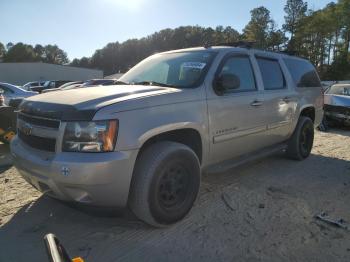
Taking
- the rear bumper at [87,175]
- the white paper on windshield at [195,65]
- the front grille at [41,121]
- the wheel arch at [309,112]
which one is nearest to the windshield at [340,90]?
the wheel arch at [309,112]

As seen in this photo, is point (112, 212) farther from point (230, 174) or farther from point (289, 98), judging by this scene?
point (289, 98)

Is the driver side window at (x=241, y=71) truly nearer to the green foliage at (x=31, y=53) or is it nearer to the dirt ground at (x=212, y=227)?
the dirt ground at (x=212, y=227)

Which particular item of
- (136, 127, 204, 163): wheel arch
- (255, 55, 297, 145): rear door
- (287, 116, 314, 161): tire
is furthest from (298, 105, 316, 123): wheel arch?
(136, 127, 204, 163): wheel arch

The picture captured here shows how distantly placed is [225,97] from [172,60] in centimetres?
87

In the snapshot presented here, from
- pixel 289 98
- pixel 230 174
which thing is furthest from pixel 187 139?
pixel 289 98

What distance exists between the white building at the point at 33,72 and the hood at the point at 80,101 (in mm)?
47840

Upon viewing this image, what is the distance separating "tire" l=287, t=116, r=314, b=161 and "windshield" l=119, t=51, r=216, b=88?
256 cm

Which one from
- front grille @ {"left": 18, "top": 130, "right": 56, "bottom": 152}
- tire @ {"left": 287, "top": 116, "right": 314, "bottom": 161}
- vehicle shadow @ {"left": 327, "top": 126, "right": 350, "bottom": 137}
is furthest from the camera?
vehicle shadow @ {"left": 327, "top": 126, "right": 350, "bottom": 137}

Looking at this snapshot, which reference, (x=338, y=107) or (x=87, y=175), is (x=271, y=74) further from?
(x=338, y=107)

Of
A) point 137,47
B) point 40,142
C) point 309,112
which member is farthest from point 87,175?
point 137,47

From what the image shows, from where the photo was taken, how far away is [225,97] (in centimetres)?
423

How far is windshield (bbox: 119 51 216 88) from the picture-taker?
162 inches

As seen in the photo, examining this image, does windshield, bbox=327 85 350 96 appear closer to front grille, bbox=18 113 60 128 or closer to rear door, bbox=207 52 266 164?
rear door, bbox=207 52 266 164

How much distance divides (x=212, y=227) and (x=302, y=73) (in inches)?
151
